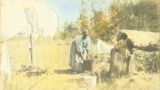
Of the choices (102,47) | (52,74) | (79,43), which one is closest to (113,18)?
(102,47)

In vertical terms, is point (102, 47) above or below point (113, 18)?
below

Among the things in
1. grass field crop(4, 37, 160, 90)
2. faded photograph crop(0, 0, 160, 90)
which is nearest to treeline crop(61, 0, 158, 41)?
faded photograph crop(0, 0, 160, 90)

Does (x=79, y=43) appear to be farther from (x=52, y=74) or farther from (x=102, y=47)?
(x=52, y=74)

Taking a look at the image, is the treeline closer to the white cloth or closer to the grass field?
the white cloth

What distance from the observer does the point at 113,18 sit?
3.78 meters

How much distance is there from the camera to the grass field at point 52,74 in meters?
3.72

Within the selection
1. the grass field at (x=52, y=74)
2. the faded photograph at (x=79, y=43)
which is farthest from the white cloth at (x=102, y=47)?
the grass field at (x=52, y=74)

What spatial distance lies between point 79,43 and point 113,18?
498 millimetres

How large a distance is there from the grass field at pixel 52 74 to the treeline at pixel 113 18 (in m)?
0.22

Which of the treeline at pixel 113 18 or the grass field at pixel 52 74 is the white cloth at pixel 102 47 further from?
the grass field at pixel 52 74

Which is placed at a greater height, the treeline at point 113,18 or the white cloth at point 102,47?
the treeline at point 113,18

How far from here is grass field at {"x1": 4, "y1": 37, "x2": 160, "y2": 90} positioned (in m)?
3.72

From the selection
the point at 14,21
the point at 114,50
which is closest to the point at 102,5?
the point at 114,50

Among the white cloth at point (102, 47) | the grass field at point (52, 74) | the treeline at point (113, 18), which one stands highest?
the treeline at point (113, 18)
